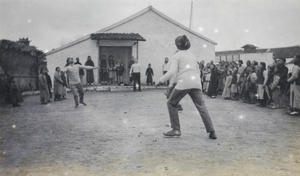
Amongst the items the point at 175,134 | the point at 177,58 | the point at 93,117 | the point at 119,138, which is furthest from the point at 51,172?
the point at 93,117

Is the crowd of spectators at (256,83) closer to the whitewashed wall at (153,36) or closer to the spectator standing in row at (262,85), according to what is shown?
the spectator standing in row at (262,85)

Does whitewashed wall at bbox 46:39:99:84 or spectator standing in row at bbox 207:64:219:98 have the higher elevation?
whitewashed wall at bbox 46:39:99:84

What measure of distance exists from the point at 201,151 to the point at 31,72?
51.9 ft

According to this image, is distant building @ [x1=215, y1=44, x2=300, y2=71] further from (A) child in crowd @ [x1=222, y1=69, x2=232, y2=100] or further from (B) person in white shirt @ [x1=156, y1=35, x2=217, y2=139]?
(B) person in white shirt @ [x1=156, y1=35, x2=217, y2=139]

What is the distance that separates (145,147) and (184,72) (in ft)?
5.20

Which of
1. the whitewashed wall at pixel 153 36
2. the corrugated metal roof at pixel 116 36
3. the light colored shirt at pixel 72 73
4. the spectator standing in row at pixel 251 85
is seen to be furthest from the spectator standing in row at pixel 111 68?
the spectator standing in row at pixel 251 85

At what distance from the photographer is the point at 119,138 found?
5535 mm

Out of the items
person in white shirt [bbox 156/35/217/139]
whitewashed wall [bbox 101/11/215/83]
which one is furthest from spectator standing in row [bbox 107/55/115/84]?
person in white shirt [bbox 156/35/217/139]

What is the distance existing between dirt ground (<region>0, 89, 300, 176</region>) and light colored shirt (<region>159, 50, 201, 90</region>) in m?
1.04

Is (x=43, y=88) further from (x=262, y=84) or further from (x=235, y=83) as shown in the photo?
(x=262, y=84)

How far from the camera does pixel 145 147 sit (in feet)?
15.9

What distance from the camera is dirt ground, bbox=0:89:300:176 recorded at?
3787 millimetres

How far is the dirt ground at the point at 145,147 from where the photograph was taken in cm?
379

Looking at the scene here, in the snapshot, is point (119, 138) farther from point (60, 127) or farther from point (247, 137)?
point (247, 137)
